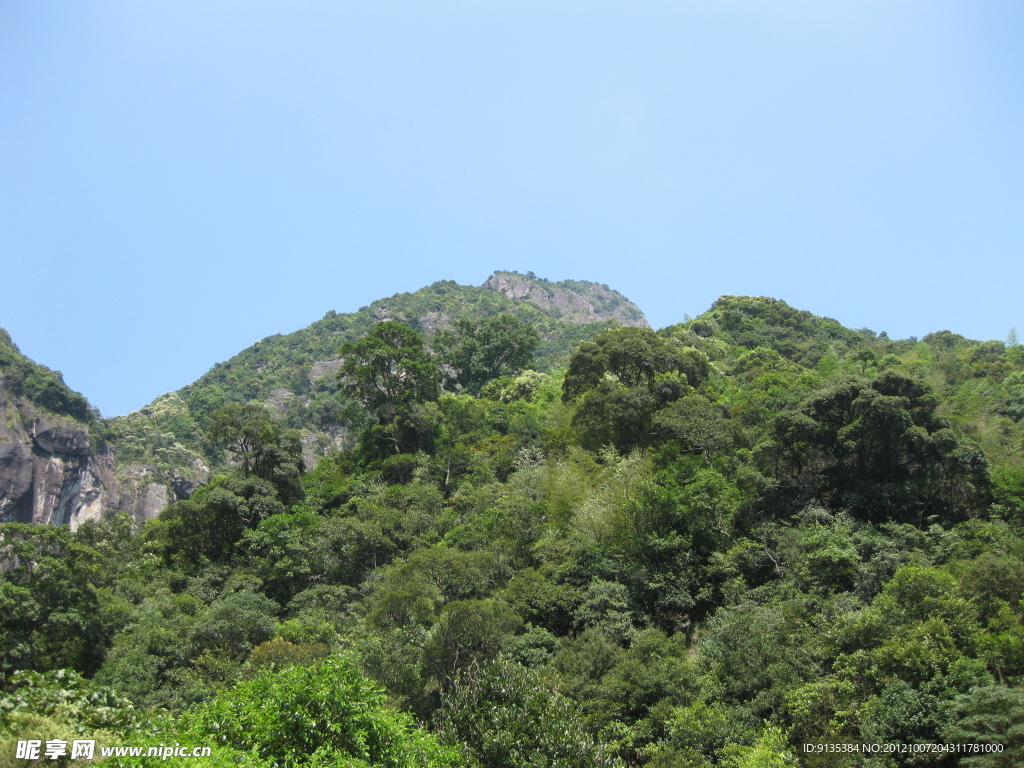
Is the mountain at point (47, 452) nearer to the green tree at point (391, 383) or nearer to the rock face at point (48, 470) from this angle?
the rock face at point (48, 470)

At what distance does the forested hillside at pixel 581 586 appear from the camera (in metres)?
12.7

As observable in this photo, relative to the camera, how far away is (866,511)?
21.1 meters

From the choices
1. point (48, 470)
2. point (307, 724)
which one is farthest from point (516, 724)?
point (48, 470)

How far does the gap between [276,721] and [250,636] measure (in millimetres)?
12151

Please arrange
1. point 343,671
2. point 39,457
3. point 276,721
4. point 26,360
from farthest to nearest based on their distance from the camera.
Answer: point 26,360 → point 39,457 → point 343,671 → point 276,721

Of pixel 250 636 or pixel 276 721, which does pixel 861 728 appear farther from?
pixel 250 636

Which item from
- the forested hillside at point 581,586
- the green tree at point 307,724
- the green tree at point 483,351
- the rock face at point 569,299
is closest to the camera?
the green tree at point 307,724

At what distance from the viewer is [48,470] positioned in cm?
5253

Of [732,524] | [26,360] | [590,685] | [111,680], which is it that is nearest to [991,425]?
[732,524]

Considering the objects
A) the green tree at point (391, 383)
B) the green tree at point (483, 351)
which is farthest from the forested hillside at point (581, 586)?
the green tree at point (483, 351)

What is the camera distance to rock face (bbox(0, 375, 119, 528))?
162ft

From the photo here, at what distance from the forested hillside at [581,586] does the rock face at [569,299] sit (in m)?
85.1

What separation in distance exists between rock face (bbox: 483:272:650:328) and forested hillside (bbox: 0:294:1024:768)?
85.1 m

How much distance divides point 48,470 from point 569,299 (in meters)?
90.2
